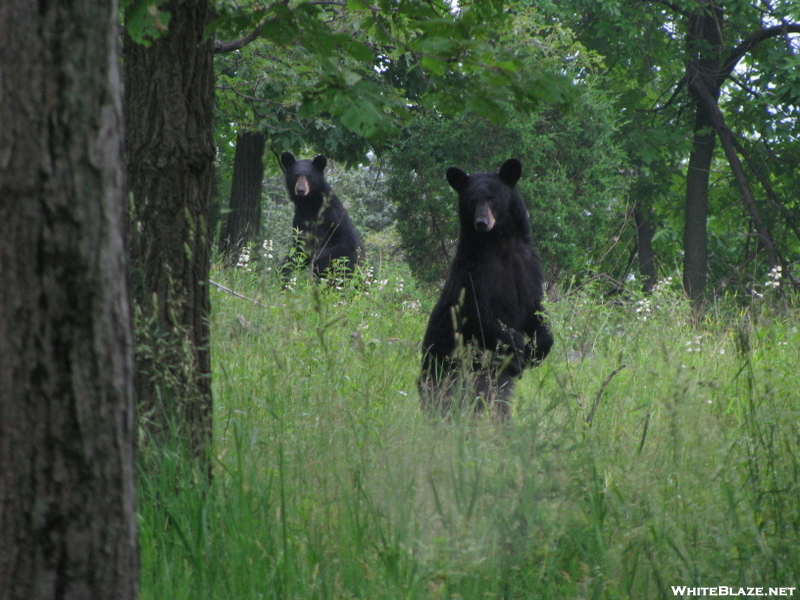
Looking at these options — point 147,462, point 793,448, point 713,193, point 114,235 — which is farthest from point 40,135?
point 713,193

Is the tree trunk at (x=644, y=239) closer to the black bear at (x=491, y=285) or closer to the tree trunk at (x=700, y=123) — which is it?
the tree trunk at (x=700, y=123)

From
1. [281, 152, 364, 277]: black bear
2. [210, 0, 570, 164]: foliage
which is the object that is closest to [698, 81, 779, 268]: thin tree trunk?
[281, 152, 364, 277]: black bear

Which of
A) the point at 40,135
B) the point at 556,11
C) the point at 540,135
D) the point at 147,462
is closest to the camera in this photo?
the point at 40,135

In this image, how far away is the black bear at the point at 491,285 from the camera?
6051mm

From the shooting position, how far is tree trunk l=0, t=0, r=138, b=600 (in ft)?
4.93

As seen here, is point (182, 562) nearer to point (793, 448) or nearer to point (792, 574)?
point (792, 574)

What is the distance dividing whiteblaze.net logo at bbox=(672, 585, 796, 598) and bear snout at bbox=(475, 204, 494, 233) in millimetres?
3754

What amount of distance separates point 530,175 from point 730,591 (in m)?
12.5

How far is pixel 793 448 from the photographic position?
3.18 metres

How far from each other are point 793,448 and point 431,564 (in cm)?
160

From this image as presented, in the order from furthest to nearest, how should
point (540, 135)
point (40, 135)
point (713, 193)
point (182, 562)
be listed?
point (713, 193), point (540, 135), point (182, 562), point (40, 135)

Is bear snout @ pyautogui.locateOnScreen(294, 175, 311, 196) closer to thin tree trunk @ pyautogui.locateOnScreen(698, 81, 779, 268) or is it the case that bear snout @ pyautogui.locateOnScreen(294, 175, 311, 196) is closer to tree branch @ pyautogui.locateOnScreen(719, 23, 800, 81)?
thin tree trunk @ pyautogui.locateOnScreen(698, 81, 779, 268)

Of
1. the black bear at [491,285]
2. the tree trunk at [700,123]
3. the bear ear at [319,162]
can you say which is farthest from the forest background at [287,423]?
the tree trunk at [700,123]

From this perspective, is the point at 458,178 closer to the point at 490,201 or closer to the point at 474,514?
the point at 490,201
